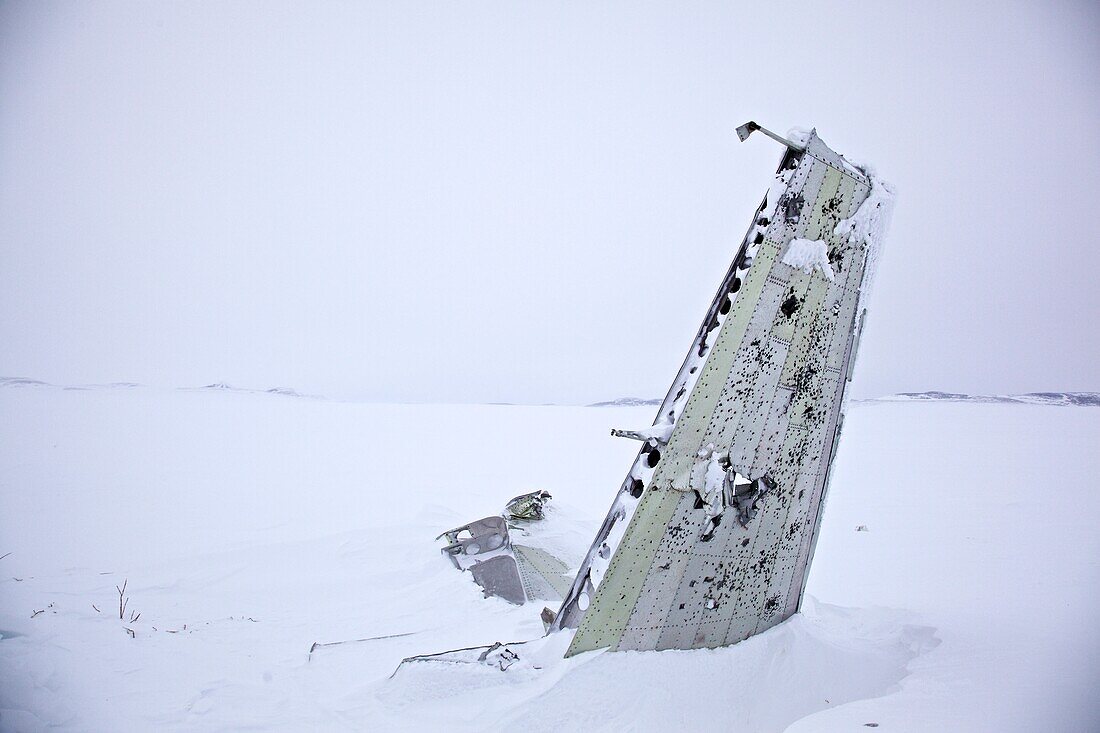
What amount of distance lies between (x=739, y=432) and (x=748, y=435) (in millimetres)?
109

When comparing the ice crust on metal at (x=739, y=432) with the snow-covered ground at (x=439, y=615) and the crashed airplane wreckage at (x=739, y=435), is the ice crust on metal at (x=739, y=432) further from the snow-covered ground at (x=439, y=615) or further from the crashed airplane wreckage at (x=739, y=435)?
the snow-covered ground at (x=439, y=615)

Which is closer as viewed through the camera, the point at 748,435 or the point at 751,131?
the point at 751,131

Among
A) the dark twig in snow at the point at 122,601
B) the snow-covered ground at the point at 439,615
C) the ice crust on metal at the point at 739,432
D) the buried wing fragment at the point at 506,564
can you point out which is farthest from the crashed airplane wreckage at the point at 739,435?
the dark twig in snow at the point at 122,601

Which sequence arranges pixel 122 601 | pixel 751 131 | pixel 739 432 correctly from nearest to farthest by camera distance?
pixel 751 131 < pixel 739 432 < pixel 122 601

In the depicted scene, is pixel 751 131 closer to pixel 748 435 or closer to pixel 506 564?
pixel 748 435

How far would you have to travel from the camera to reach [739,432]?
3730 mm

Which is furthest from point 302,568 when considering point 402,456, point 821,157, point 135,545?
point 402,456

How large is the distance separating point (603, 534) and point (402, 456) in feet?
59.9

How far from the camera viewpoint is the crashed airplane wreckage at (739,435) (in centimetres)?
Answer: 352

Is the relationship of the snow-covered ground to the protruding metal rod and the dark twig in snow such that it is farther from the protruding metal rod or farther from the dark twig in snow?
the protruding metal rod

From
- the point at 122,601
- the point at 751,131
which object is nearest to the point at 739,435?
the point at 751,131

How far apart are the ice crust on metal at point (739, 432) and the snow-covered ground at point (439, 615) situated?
339 mm

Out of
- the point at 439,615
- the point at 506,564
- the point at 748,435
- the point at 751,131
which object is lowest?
the point at 439,615

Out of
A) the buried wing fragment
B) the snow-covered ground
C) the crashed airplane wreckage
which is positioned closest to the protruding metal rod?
the crashed airplane wreckage
